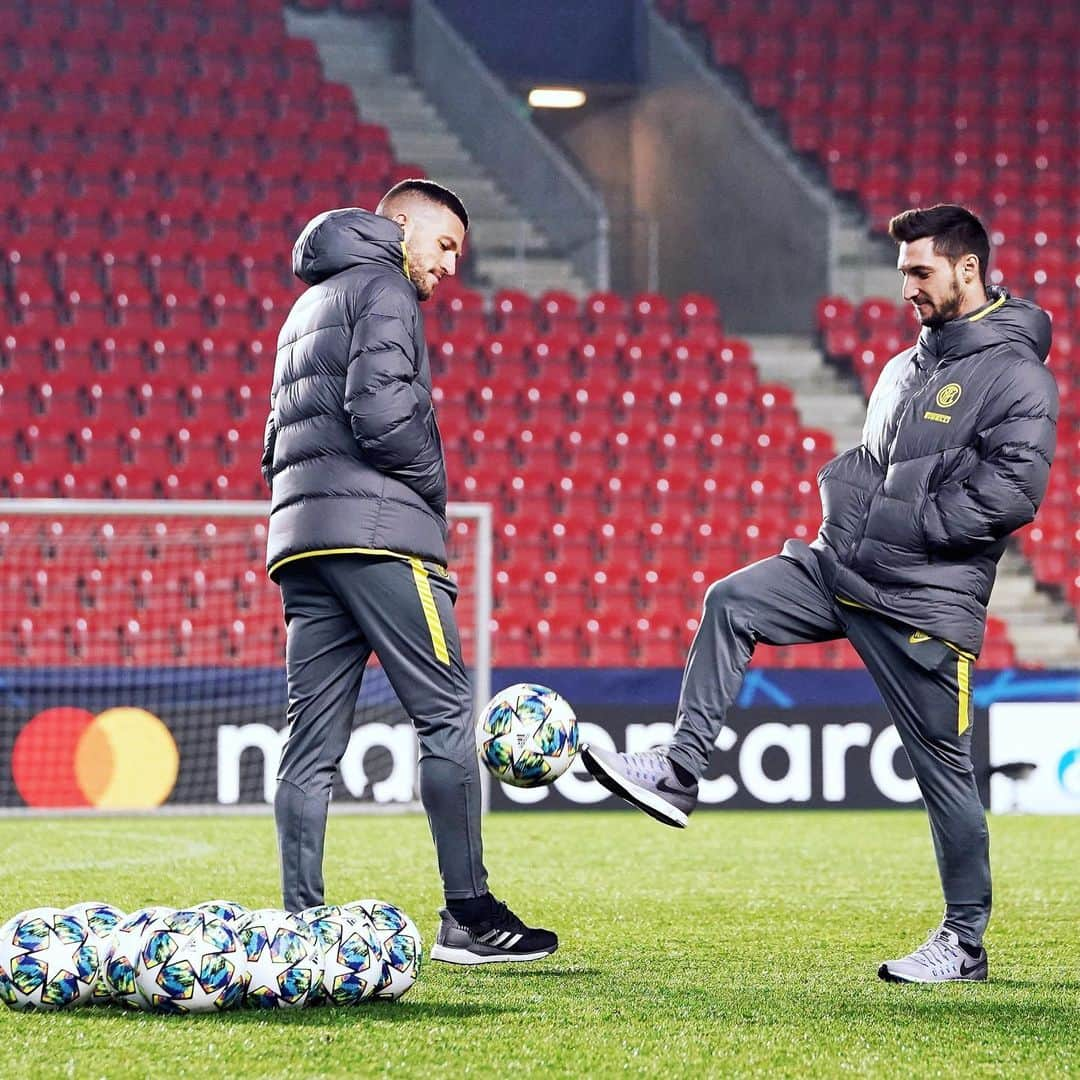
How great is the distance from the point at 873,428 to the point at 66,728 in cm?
605

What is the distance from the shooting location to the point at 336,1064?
3256mm

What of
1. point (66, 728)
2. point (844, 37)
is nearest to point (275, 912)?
point (66, 728)

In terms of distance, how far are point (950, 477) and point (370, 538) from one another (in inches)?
55.5

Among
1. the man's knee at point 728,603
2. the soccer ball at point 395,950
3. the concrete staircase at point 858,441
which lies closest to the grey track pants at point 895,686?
the man's knee at point 728,603

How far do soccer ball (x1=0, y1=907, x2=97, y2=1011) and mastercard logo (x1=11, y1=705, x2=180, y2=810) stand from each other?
18.7ft

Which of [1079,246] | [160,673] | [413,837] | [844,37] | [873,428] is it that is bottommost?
[413,837]

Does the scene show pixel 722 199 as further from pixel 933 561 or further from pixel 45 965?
pixel 45 965

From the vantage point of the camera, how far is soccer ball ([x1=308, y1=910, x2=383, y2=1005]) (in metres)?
3.79

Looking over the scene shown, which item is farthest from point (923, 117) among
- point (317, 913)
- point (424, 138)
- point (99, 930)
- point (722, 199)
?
point (99, 930)

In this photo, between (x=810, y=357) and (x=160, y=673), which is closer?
(x=160, y=673)

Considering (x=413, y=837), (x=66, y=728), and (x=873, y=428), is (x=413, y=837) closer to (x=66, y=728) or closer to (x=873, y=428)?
(x=66, y=728)

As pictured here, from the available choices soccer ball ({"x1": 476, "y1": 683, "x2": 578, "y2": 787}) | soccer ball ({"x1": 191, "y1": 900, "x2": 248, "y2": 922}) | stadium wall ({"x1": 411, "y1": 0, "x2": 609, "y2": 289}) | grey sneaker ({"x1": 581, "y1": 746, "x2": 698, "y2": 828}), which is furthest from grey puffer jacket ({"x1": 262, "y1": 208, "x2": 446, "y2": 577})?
stadium wall ({"x1": 411, "y1": 0, "x2": 609, "y2": 289})

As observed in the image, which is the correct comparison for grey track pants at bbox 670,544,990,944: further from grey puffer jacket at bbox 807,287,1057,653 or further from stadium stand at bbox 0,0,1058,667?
stadium stand at bbox 0,0,1058,667

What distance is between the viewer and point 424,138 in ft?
59.1
